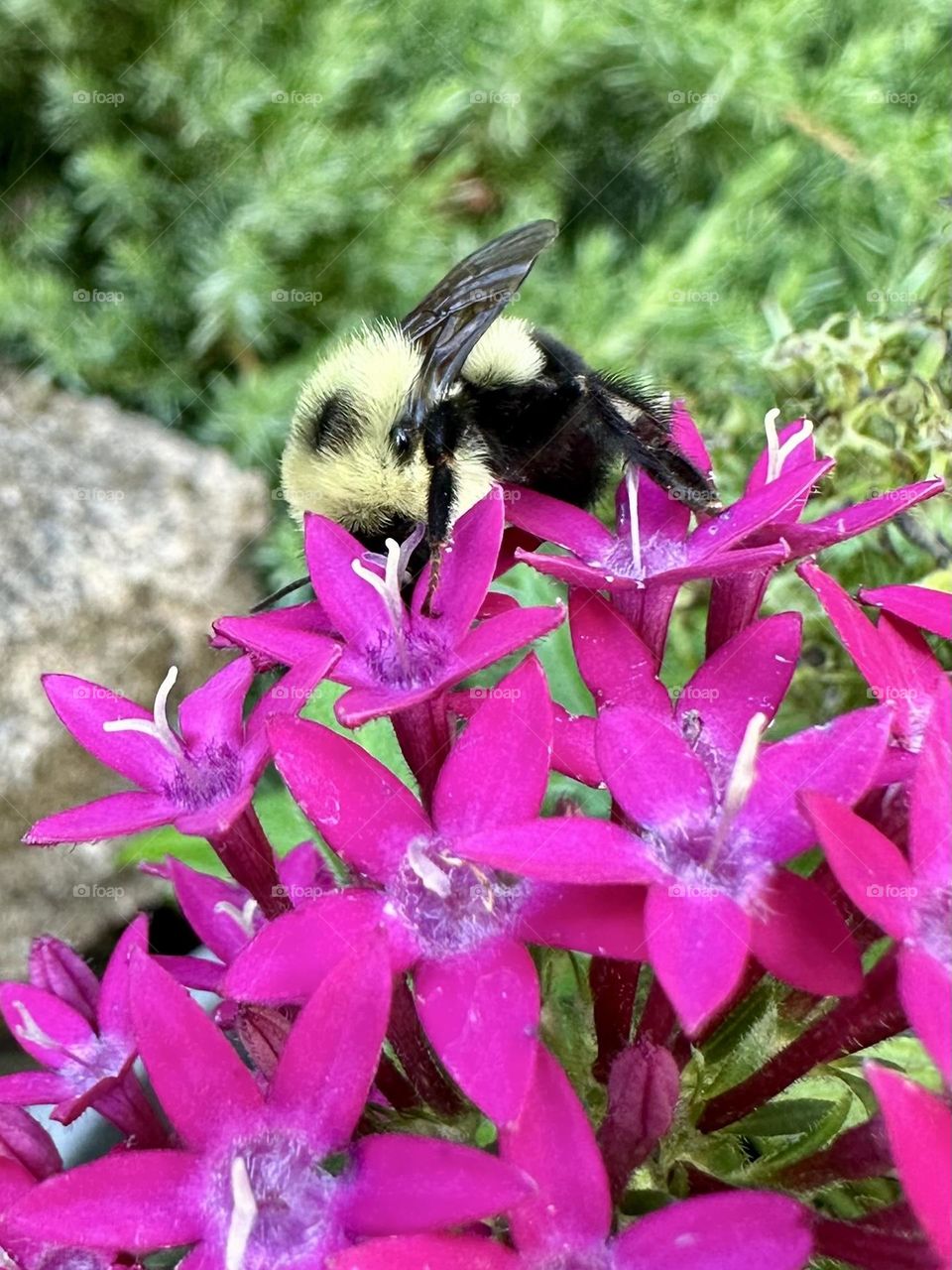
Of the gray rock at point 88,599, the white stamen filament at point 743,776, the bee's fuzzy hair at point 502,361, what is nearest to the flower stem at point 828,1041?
the white stamen filament at point 743,776

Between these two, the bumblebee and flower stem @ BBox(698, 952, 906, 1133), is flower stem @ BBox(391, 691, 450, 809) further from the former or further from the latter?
flower stem @ BBox(698, 952, 906, 1133)

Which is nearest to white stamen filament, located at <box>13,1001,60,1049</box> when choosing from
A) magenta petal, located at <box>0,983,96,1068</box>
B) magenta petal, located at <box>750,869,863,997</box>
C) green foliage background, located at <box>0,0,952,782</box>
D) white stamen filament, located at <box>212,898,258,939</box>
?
magenta petal, located at <box>0,983,96,1068</box>

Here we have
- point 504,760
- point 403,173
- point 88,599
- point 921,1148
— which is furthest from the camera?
point 403,173

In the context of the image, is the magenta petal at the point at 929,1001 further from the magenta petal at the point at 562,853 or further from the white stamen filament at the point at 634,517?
the white stamen filament at the point at 634,517

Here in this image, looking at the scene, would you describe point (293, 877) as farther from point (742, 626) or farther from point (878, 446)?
point (878, 446)

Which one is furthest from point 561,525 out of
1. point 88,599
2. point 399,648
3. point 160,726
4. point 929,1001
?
point 88,599

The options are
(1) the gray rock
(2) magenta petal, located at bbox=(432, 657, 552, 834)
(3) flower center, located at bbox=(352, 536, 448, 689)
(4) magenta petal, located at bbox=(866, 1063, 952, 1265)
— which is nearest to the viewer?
(4) magenta petal, located at bbox=(866, 1063, 952, 1265)

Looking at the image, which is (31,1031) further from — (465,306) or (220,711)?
(465,306)
